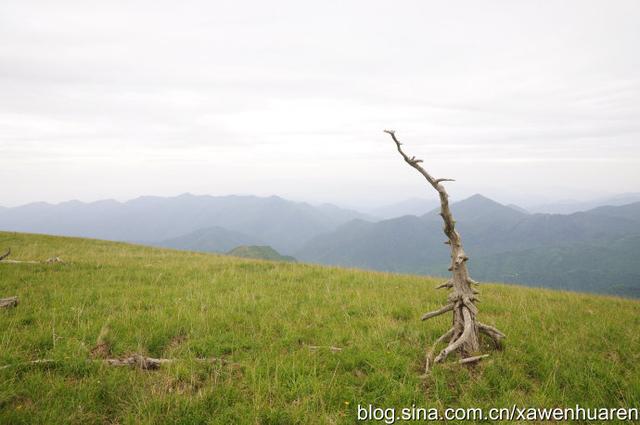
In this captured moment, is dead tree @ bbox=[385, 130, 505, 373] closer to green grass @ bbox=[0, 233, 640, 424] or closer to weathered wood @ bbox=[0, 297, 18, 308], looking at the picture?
green grass @ bbox=[0, 233, 640, 424]

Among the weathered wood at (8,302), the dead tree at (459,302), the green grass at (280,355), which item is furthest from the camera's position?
the weathered wood at (8,302)

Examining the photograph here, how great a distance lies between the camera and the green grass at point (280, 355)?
16.3 ft

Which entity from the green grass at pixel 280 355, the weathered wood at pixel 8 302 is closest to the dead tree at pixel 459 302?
the green grass at pixel 280 355

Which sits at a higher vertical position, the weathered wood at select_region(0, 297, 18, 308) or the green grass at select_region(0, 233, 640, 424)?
the weathered wood at select_region(0, 297, 18, 308)

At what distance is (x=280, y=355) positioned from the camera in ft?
20.9

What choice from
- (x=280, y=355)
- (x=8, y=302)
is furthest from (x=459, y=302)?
(x=8, y=302)

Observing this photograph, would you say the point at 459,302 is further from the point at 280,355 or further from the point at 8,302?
the point at 8,302

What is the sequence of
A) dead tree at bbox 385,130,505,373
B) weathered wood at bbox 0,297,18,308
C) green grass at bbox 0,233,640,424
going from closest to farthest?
green grass at bbox 0,233,640,424 → dead tree at bbox 385,130,505,373 → weathered wood at bbox 0,297,18,308

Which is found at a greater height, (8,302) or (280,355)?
(8,302)

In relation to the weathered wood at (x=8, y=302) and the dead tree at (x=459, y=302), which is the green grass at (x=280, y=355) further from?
the dead tree at (x=459, y=302)

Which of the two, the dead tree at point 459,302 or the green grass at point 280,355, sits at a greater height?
the dead tree at point 459,302

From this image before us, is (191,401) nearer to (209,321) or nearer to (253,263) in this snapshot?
(209,321)

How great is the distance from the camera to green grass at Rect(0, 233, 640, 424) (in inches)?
195

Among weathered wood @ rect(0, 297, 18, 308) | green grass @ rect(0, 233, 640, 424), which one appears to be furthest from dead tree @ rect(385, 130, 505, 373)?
weathered wood @ rect(0, 297, 18, 308)
